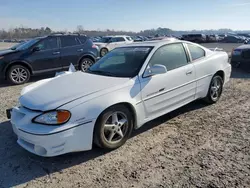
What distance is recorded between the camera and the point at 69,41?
9000 millimetres

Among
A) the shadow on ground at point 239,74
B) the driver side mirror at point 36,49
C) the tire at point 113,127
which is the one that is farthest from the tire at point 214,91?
the driver side mirror at point 36,49

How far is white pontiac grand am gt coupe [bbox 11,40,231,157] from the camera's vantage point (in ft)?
9.43

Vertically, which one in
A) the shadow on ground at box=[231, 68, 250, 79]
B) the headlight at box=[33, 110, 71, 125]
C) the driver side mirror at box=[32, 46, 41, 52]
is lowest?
the shadow on ground at box=[231, 68, 250, 79]

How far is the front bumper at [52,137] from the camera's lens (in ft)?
9.16

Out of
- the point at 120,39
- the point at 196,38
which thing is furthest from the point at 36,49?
the point at 196,38

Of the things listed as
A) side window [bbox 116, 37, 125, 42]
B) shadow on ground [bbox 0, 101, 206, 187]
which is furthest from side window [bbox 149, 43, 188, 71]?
side window [bbox 116, 37, 125, 42]

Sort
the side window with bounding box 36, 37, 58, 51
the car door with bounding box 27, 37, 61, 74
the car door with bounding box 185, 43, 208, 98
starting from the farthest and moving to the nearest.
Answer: the side window with bounding box 36, 37, 58, 51, the car door with bounding box 27, 37, 61, 74, the car door with bounding box 185, 43, 208, 98

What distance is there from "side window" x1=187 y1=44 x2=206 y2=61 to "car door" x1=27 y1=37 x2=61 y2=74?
5.48m

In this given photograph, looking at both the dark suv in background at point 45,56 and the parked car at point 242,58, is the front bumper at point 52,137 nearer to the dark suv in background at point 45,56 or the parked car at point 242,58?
the dark suv in background at point 45,56

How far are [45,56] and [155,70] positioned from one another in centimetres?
585

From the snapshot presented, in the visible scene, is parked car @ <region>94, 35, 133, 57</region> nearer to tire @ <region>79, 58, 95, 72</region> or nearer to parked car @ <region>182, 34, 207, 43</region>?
tire @ <region>79, 58, 95, 72</region>

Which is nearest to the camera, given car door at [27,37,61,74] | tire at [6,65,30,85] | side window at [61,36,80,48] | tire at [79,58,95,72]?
tire at [6,65,30,85]

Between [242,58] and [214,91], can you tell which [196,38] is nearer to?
[242,58]

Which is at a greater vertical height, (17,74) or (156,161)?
(17,74)
